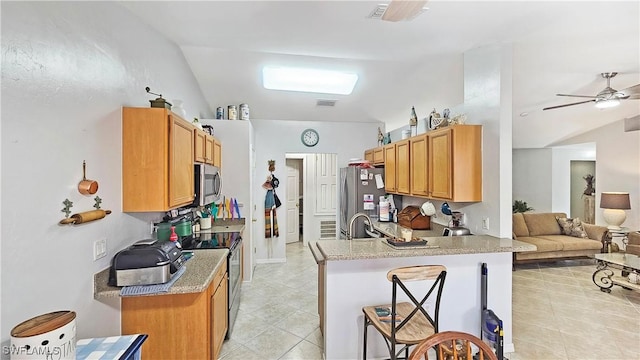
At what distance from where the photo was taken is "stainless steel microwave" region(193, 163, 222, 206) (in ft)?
8.89

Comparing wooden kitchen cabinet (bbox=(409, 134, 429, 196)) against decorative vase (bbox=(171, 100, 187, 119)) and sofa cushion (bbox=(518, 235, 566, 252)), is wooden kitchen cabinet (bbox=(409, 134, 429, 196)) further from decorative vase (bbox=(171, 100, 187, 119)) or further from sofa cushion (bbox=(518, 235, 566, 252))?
sofa cushion (bbox=(518, 235, 566, 252))

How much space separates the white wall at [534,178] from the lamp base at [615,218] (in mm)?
2053

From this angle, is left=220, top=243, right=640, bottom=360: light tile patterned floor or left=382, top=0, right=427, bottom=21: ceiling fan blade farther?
left=220, top=243, right=640, bottom=360: light tile patterned floor

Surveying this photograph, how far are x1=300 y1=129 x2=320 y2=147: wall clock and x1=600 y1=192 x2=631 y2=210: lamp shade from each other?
18.0 feet

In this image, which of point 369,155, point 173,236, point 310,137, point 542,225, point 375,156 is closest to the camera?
point 173,236

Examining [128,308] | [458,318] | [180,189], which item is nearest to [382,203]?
[458,318]

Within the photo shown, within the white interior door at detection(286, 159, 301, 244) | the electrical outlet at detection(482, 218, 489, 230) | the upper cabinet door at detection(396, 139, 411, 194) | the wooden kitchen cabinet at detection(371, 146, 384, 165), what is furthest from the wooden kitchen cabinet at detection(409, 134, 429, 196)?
the white interior door at detection(286, 159, 301, 244)

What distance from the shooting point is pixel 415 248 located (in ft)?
7.64

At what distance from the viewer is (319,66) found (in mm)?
3377

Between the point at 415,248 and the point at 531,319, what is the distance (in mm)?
1955

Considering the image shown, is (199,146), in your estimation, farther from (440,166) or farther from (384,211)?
(384,211)

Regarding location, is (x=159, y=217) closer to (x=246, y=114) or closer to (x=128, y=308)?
(x=128, y=308)

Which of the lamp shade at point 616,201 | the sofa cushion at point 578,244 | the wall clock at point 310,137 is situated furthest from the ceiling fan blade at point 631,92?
the wall clock at point 310,137

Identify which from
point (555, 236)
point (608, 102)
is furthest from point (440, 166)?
point (555, 236)
